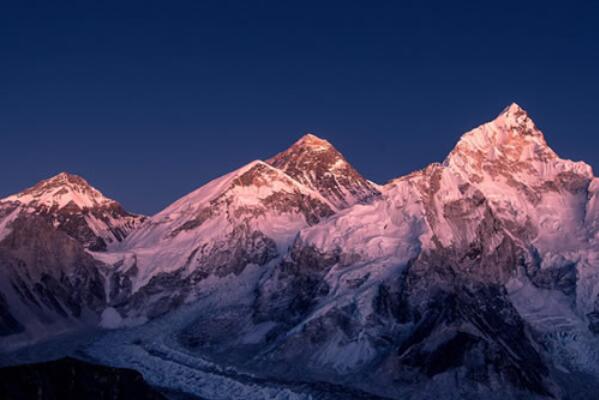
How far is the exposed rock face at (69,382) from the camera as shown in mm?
120375

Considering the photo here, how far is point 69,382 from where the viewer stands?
128m

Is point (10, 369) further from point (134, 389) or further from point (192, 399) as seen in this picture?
point (192, 399)

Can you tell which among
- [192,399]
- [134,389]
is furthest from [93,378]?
[192,399]

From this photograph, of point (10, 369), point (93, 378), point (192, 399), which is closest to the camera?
point (10, 369)

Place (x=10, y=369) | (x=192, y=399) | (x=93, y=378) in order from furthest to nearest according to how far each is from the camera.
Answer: (x=192, y=399)
(x=93, y=378)
(x=10, y=369)

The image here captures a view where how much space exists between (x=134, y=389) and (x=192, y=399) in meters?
68.1

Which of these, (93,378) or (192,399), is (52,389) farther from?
(192,399)

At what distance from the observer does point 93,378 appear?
130750 mm

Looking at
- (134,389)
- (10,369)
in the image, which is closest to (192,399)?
(134,389)

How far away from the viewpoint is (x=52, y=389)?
12494cm

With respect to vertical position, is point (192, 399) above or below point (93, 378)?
above

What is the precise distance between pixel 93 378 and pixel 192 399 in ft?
230

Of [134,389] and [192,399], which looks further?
[192,399]

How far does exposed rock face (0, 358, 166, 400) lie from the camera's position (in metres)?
120
